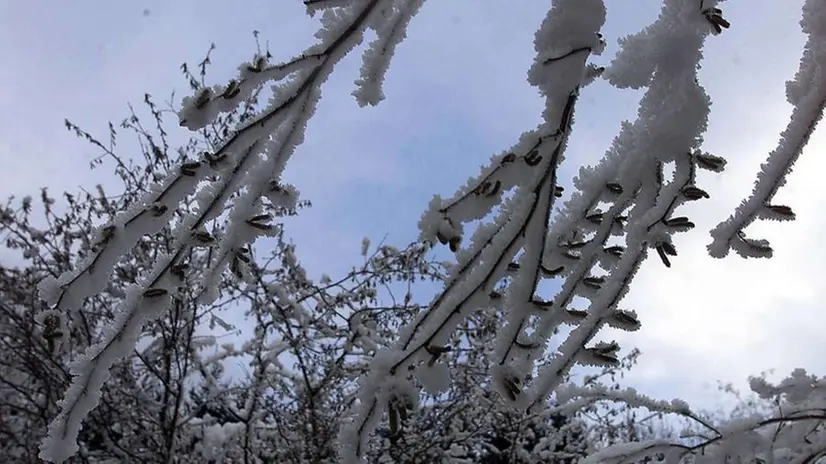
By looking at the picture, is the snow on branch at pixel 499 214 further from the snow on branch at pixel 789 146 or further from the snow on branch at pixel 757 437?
the snow on branch at pixel 757 437

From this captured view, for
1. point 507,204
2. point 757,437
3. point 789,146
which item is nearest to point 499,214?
point 507,204

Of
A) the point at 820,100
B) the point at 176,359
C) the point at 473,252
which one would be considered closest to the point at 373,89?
the point at 473,252

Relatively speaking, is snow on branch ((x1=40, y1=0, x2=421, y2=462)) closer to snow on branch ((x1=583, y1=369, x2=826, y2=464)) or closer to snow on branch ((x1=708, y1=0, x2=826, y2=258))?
snow on branch ((x1=708, y1=0, x2=826, y2=258))

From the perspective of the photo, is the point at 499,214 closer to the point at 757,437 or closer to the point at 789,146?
the point at 789,146

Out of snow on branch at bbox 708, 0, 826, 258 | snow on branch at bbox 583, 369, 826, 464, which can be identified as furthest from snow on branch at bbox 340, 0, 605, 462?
snow on branch at bbox 583, 369, 826, 464

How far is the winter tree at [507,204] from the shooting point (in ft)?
3.80

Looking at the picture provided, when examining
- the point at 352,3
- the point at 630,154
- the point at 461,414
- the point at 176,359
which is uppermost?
the point at 176,359

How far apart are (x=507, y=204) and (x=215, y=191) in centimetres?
57

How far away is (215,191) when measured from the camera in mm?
1356

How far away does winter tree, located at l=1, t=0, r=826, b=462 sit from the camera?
1.16 m

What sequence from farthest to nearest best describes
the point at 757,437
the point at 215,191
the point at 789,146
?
1. the point at 757,437
2. the point at 215,191
3. the point at 789,146

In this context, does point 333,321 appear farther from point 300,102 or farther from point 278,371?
point 300,102

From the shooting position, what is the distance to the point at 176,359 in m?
5.65

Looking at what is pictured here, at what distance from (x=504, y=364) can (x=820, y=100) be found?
Result: 2.25ft
